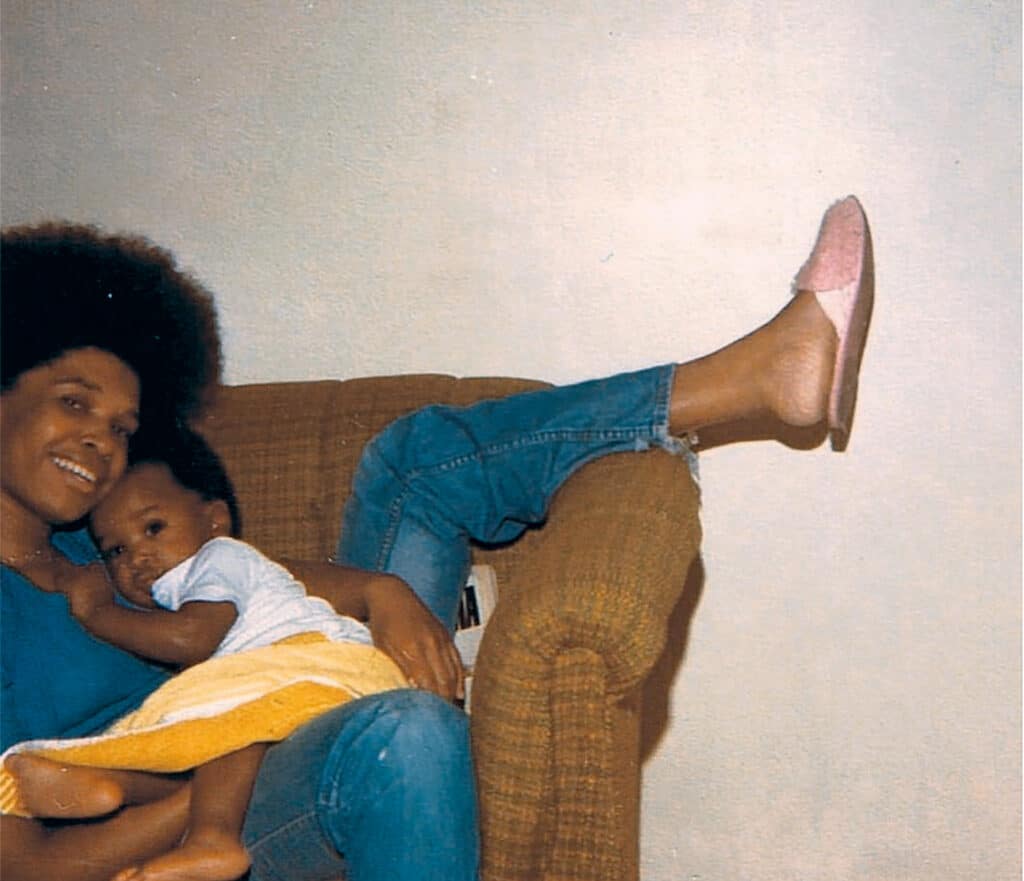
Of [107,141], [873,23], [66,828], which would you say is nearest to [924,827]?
[873,23]

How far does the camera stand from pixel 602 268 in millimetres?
1827

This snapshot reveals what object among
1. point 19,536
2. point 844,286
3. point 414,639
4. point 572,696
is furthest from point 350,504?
point 844,286

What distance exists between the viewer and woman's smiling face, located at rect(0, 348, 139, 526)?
4.29 ft

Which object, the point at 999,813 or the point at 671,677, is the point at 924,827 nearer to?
the point at 999,813

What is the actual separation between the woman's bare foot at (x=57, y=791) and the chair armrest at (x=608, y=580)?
33 centimetres

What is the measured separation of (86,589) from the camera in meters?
1.33

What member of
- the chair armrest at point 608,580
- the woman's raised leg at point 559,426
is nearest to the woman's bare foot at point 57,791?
the chair armrest at point 608,580

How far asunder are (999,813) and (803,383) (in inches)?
27.9

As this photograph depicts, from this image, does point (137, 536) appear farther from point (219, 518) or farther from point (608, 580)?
point (608, 580)

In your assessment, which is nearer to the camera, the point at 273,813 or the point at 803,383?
the point at 273,813

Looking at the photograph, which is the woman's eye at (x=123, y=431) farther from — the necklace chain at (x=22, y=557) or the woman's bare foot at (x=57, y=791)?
the woman's bare foot at (x=57, y=791)

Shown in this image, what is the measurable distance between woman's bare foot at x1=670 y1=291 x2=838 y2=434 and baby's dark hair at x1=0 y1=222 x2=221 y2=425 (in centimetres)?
57

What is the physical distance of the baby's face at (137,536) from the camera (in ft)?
4.42

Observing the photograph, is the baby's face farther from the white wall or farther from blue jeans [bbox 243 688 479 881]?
the white wall
